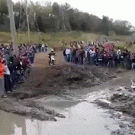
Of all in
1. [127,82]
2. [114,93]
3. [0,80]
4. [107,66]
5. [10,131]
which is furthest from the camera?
[107,66]

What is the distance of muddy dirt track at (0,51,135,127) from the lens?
5551 mm

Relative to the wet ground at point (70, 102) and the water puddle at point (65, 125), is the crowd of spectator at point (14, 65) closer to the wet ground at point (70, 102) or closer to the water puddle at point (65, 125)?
the wet ground at point (70, 102)

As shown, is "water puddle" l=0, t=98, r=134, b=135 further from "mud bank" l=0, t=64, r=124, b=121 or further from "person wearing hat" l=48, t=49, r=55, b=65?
"person wearing hat" l=48, t=49, r=55, b=65

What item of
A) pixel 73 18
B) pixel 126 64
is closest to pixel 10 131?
pixel 73 18

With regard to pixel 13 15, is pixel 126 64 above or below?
below

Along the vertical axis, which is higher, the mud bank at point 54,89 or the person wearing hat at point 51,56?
the person wearing hat at point 51,56

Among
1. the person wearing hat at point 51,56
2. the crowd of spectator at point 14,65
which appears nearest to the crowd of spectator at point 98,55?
the person wearing hat at point 51,56

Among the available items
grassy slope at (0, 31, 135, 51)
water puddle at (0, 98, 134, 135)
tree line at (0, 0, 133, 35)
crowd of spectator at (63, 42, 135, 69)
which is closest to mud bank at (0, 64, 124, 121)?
water puddle at (0, 98, 134, 135)

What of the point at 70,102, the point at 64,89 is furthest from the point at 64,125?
the point at 64,89

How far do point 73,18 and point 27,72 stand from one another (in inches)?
96.7

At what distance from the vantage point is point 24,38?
752cm

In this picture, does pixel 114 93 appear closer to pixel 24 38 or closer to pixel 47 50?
pixel 47 50

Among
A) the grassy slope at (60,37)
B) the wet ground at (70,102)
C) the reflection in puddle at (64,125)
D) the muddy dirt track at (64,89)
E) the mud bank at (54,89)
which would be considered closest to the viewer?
the reflection in puddle at (64,125)

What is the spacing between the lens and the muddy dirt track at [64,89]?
5551mm
